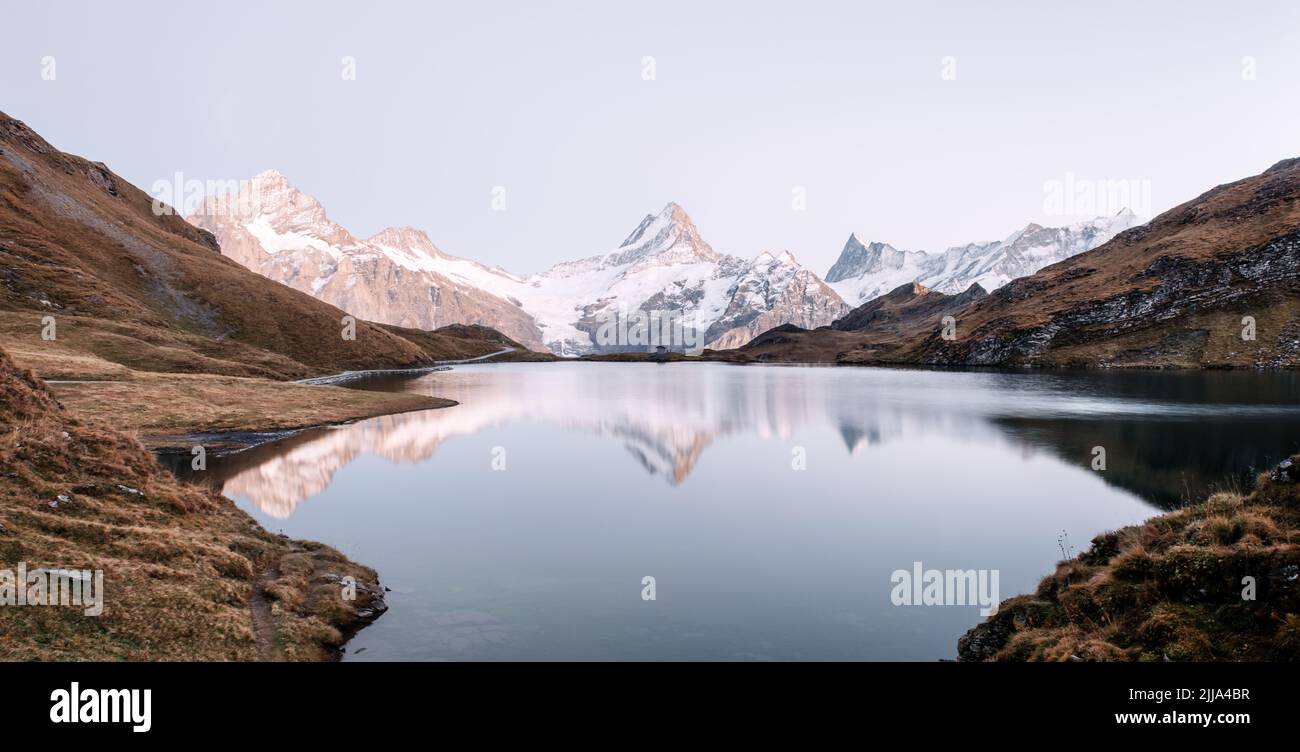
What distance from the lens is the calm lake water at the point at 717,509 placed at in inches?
942

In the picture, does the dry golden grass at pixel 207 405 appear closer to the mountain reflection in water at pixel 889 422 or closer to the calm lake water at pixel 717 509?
the mountain reflection in water at pixel 889 422

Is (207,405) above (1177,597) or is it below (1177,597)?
above

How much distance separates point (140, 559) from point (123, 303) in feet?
537

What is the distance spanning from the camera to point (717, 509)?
43.0 metres

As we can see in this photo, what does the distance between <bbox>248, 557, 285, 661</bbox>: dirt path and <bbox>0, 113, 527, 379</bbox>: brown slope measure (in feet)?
287

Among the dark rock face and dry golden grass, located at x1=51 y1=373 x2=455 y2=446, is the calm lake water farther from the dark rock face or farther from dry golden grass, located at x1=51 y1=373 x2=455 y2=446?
dry golden grass, located at x1=51 y1=373 x2=455 y2=446

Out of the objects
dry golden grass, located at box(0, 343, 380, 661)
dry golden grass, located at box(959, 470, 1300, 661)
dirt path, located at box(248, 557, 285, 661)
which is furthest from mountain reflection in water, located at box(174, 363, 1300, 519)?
dry golden grass, located at box(959, 470, 1300, 661)

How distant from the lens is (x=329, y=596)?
974 inches

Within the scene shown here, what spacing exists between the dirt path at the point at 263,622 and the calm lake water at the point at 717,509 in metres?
2.39

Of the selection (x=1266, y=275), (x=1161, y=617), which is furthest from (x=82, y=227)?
(x=1266, y=275)

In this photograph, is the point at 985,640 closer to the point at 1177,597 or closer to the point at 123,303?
the point at 1177,597

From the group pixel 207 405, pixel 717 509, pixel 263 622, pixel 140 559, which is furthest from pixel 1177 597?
pixel 207 405

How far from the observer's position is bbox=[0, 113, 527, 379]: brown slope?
372 feet
